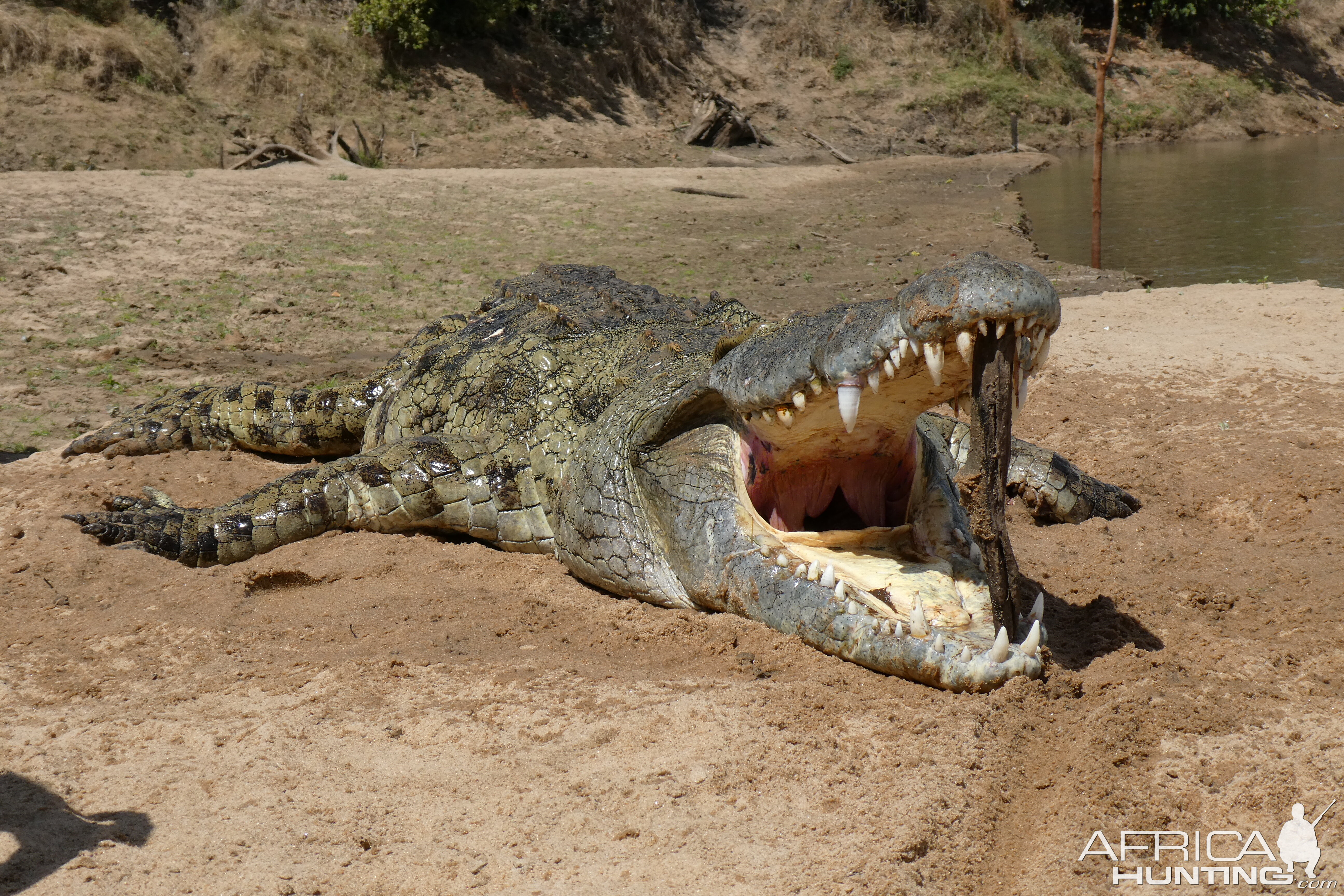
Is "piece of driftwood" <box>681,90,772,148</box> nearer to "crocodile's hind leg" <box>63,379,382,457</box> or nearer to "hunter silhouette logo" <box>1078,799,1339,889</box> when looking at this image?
"crocodile's hind leg" <box>63,379,382,457</box>

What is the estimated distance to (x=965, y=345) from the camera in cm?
262

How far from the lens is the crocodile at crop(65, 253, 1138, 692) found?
9.66 ft

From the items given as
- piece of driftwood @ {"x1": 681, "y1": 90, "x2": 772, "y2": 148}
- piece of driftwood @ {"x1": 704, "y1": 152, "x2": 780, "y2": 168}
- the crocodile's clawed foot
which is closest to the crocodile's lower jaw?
the crocodile's clawed foot

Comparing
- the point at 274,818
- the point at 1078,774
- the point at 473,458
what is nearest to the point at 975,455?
the point at 1078,774

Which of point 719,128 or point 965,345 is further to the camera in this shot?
point 719,128

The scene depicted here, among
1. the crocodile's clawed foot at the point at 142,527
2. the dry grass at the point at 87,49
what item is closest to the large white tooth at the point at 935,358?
the crocodile's clawed foot at the point at 142,527

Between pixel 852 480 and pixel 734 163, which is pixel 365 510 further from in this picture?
pixel 734 163

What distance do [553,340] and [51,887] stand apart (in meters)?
3.23

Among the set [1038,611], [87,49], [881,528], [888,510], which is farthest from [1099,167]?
[87,49]

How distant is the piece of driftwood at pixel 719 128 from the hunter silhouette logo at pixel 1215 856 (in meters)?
22.3

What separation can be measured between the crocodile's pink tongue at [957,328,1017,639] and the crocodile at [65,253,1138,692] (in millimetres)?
27

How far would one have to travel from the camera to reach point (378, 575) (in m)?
4.21

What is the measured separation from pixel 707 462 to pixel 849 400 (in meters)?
0.79

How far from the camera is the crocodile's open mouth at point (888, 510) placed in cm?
284
